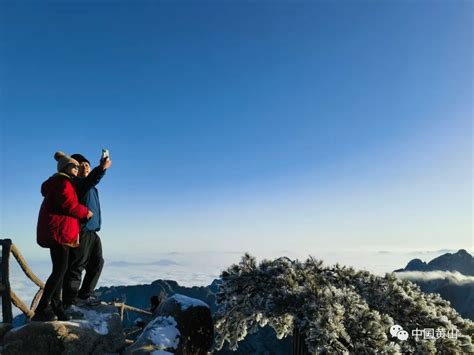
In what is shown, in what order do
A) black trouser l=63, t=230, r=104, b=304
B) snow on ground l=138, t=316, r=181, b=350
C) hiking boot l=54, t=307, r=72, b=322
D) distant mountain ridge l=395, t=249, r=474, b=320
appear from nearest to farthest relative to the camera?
snow on ground l=138, t=316, r=181, b=350 → hiking boot l=54, t=307, r=72, b=322 → black trouser l=63, t=230, r=104, b=304 → distant mountain ridge l=395, t=249, r=474, b=320

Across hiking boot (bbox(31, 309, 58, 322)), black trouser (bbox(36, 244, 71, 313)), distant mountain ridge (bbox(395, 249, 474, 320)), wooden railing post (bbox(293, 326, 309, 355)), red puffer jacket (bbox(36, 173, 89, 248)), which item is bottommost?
distant mountain ridge (bbox(395, 249, 474, 320))

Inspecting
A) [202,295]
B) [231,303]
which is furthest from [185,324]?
[202,295]

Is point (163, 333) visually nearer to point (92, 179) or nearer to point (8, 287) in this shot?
point (92, 179)

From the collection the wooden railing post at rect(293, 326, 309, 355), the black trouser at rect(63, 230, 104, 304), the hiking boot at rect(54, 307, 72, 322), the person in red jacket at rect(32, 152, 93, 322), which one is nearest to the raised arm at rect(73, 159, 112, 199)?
the person in red jacket at rect(32, 152, 93, 322)

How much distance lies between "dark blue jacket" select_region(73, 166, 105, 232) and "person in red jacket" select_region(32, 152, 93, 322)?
442mm

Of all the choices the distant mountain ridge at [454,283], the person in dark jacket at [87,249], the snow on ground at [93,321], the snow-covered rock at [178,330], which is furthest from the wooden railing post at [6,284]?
the distant mountain ridge at [454,283]

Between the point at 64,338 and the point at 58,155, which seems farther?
the point at 58,155

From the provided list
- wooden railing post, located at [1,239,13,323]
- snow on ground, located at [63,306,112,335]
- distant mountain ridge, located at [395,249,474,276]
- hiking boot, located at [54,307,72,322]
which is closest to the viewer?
hiking boot, located at [54,307,72,322]

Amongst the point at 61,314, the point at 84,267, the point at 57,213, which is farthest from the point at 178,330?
the point at 57,213

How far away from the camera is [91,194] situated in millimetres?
7465

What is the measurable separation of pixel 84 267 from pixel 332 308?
4824 mm

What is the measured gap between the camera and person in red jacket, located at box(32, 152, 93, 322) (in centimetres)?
645

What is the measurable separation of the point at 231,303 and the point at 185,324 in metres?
0.97

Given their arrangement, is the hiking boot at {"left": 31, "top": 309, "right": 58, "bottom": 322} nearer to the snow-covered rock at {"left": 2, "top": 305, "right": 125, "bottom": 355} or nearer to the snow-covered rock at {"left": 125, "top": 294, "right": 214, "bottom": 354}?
the snow-covered rock at {"left": 2, "top": 305, "right": 125, "bottom": 355}
